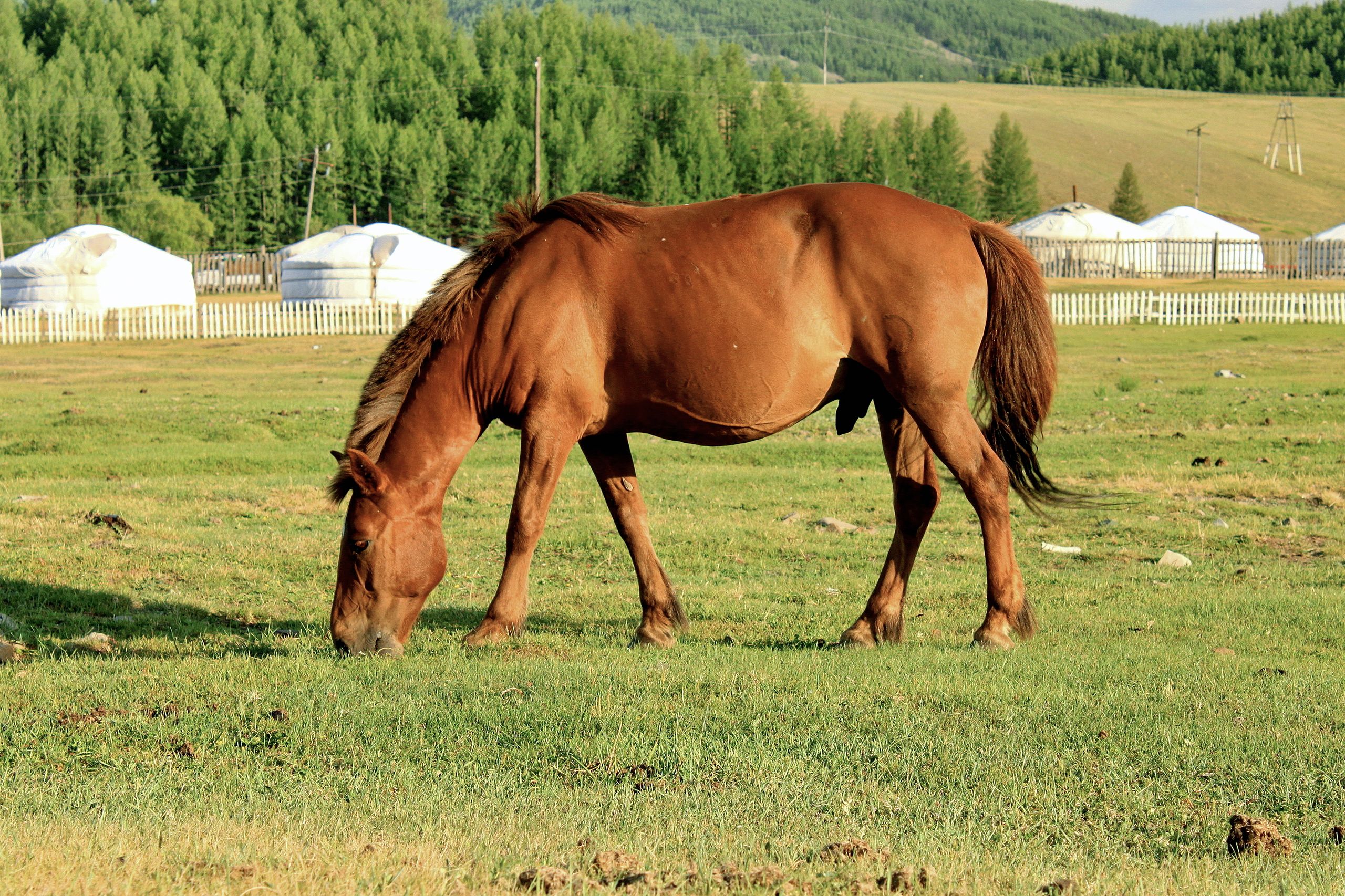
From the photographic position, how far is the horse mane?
7160mm

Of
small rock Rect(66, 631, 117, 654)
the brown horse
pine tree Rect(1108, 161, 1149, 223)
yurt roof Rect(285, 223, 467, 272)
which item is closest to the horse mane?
the brown horse

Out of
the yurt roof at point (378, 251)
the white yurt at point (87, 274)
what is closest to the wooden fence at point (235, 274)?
the white yurt at point (87, 274)

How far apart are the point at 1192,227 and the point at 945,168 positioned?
30.9 m

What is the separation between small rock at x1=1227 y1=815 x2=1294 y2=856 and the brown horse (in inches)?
117

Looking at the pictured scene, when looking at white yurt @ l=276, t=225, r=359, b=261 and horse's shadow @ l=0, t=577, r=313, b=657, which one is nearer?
horse's shadow @ l=0, t=577, r=313, b=657

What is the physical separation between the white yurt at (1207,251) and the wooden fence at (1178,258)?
1.2 inches

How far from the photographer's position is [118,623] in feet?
26.2

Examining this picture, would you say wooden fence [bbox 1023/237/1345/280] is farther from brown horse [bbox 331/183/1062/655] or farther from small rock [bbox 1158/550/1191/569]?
brown horse [bbox 331/183/1062/655]

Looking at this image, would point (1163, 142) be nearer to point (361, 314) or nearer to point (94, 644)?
point (361, 314)

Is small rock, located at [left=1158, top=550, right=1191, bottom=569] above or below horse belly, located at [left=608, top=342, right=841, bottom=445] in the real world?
below

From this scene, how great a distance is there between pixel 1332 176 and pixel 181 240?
372 ft

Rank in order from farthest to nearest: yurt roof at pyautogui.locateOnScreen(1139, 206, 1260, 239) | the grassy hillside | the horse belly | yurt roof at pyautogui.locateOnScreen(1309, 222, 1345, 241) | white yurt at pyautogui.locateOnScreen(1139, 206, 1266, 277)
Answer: the grassy hillside
yurt roof at pyautogui.locateOnScreen(1139, 206, 1260, 239)
yurt roof at pyautogui.locateOnScreen(1309, 222, 1345, 241)
white yurt at pyautogui.locateOnScreen(1139, 206, 1266, 277)
the horse belly

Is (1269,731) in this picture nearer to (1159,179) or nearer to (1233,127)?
(1159,179)

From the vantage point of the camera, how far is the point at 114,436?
56.3ft
